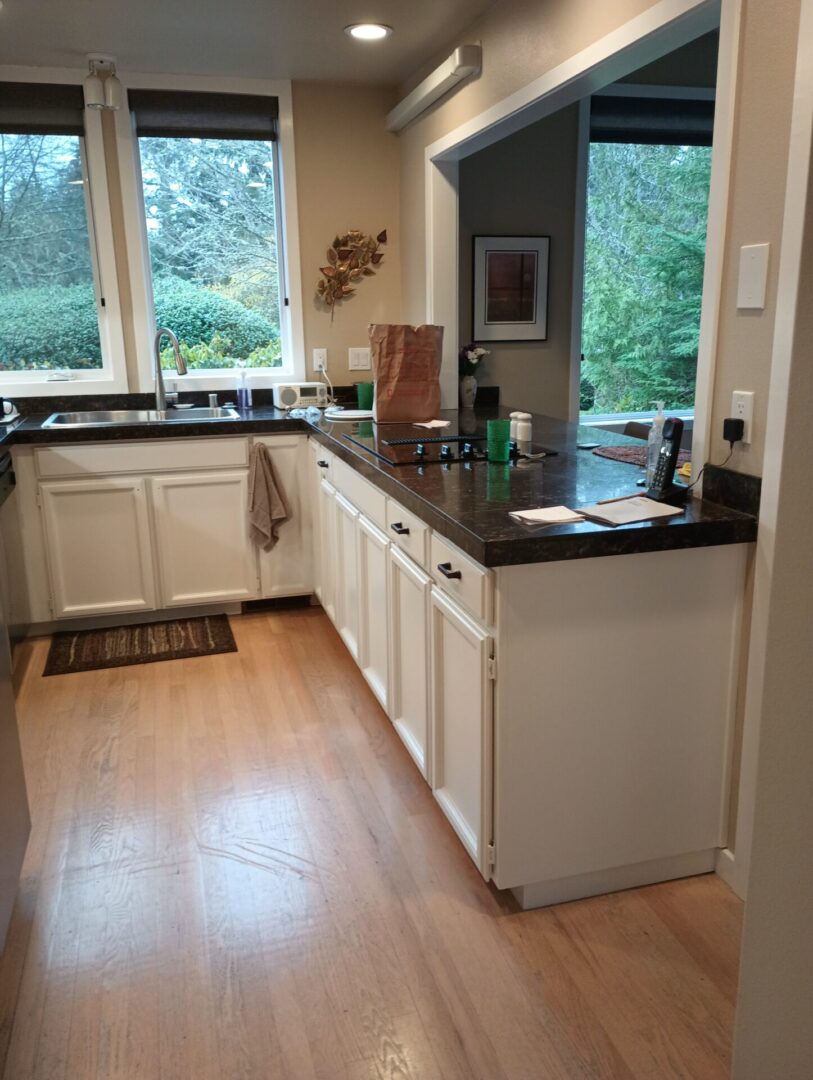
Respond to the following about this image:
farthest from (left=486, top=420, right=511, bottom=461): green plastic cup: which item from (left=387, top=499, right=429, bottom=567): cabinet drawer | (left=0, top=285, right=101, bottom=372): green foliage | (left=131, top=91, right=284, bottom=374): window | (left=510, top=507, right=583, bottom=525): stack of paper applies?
(left=0, top=285, right=101, bottom=372): green foliage

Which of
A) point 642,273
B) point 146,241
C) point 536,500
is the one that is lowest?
point 536,500

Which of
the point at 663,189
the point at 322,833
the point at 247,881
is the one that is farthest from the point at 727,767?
the point at 663,189

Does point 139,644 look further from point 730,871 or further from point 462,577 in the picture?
point 730,871

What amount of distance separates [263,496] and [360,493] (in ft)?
3.23

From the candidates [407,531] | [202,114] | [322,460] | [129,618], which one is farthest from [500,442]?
[202,114]

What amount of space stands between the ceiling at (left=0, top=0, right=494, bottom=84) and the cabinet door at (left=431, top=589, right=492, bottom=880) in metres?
2.21

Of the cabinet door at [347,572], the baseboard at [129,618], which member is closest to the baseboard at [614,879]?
the cabinet door at [347,572]

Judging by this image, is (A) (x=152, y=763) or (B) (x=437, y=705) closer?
(B) (x=437, y=705)

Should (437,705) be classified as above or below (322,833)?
above

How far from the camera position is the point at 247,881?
A: 82.5 inches

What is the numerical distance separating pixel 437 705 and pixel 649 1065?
89 centimetres

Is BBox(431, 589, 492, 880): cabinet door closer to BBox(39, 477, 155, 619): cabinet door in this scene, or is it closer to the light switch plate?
the light switch plate

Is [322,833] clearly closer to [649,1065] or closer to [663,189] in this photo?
[649,1065]

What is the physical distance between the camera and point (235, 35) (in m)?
3.29
